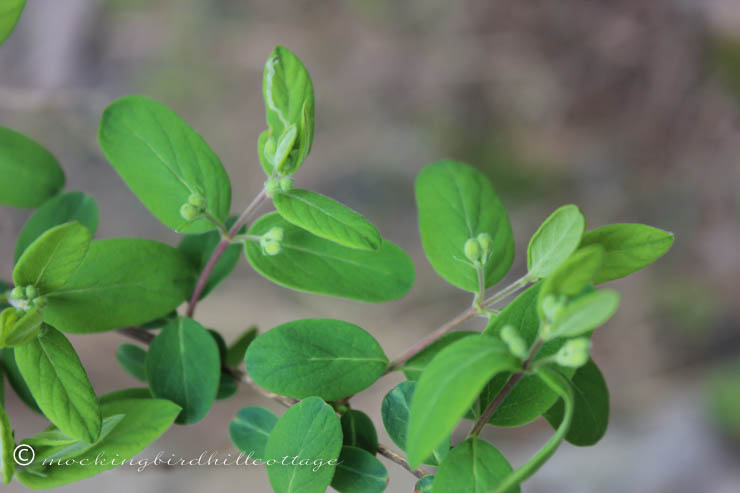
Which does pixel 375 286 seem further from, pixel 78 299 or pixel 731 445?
pixel 731 445

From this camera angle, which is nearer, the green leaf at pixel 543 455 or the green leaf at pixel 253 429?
the green leaf at pixel 543 455

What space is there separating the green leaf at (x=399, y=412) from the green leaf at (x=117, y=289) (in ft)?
1.09

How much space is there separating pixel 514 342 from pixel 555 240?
0.57 ft

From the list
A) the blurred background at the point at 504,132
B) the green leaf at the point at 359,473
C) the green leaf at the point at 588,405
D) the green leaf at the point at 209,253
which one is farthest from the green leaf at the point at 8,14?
the blurred background at the point at 504,132

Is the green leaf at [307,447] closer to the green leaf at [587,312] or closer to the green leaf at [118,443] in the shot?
the green leaf at [118,443]

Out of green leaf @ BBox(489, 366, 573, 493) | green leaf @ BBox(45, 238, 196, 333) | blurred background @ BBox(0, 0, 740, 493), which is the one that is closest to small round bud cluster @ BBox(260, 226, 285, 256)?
→ green leaf @ BBox(45, 238, 196, 333)

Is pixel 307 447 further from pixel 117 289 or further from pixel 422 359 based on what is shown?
pixel 117 289

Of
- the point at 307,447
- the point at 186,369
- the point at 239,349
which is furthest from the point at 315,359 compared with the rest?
the point at 239,349

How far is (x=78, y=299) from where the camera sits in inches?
31.7

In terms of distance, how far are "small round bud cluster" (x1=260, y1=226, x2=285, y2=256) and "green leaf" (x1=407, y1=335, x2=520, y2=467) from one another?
0.29 meters

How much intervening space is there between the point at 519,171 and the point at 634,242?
243 cm

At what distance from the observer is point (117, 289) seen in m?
0.83

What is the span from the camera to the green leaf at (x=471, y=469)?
0.73 m

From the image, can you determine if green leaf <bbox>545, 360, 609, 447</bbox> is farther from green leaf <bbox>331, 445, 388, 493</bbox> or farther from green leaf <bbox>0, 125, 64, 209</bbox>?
green leaf <bbox>0, 125, 64, 209</bbox>
